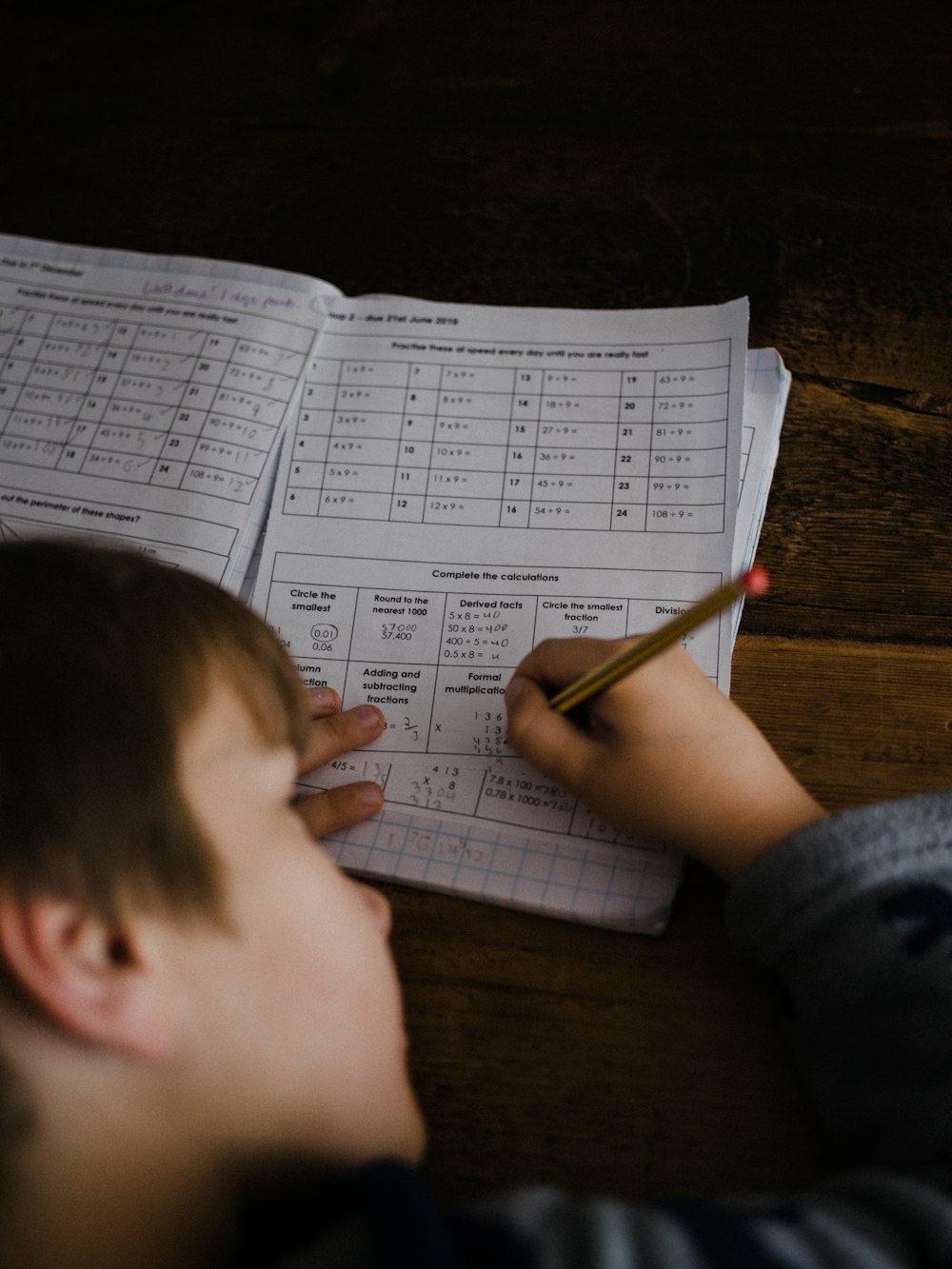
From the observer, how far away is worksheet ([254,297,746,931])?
20.2 inches

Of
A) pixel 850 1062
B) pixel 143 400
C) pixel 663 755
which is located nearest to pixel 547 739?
pixel 663 755

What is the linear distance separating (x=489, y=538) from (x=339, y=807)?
0.18 meters

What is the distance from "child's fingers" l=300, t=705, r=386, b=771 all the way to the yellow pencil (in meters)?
0.10

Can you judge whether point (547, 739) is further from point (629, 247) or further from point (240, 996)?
point (629, 247)

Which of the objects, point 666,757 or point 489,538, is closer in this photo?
point 666,757

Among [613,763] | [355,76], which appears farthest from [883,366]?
[355,76]

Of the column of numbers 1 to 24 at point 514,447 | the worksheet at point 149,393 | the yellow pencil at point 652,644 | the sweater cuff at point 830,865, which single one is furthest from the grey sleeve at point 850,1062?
the worksheet at point 149,393

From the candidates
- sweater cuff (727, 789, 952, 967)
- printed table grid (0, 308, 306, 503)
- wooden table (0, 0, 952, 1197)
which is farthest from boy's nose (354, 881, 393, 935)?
printed table grid (0, 308, 306, 503)

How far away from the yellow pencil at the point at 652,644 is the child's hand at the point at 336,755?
10cm

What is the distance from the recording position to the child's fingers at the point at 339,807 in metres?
0.52

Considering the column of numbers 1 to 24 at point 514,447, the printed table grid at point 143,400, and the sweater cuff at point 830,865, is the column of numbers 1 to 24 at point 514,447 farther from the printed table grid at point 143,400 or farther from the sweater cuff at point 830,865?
the sweater cuff at point 830,865

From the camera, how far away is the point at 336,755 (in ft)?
1.79

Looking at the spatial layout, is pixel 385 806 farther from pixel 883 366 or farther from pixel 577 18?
pixel 577 18

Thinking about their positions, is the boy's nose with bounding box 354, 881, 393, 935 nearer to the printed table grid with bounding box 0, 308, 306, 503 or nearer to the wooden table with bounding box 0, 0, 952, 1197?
the wooden table with bounding box 0, 0, 952, 1197
